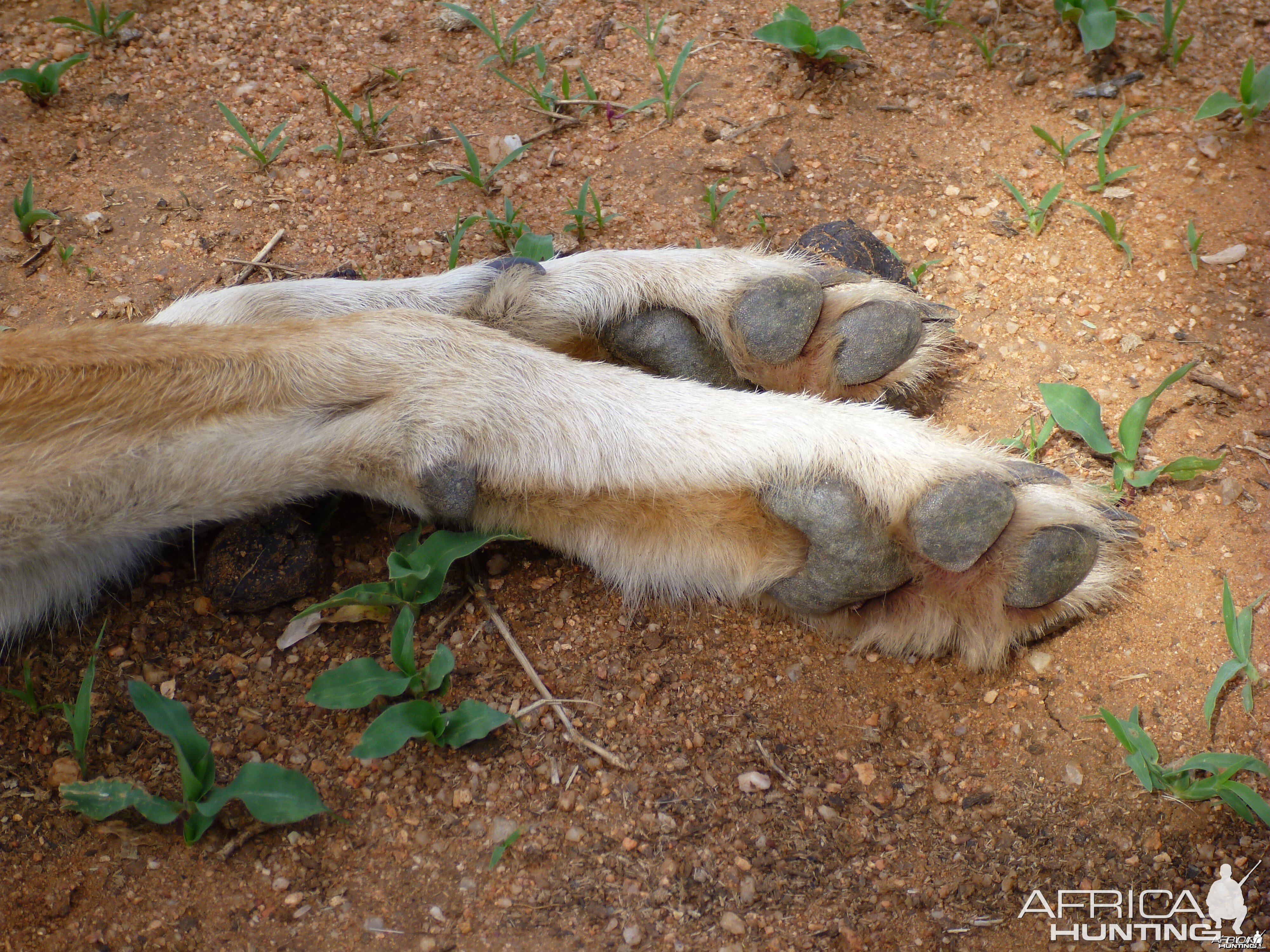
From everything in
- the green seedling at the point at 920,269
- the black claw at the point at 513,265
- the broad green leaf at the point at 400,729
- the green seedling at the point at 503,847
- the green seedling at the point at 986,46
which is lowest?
the green seedling at the point at 503,847

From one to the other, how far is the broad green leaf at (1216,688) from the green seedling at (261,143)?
11.2ft

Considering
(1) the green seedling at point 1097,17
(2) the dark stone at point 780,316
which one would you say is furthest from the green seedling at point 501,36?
(1) the green seedling at point 1097,17

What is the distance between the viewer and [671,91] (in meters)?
3.59

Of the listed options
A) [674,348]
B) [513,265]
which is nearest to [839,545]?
[674,348]

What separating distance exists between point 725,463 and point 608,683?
0.60 metres

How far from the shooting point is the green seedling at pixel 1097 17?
331 cm

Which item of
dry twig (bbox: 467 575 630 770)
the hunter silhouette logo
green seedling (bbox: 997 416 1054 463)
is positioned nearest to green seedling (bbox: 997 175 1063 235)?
green seedling (bbox: 997 416 1054 463)

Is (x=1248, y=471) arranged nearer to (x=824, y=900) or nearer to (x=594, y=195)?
(x=824, y=900)

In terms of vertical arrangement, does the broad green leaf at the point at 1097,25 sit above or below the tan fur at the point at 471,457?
above

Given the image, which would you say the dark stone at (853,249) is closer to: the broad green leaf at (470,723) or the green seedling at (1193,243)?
the green seedling at (1193,243)

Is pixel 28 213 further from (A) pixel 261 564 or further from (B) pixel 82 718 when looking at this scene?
(B) pixel 82 718

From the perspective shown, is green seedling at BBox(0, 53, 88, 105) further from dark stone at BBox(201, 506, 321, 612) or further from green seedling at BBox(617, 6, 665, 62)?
dark stone at BBox(201, 506, 321, 612)

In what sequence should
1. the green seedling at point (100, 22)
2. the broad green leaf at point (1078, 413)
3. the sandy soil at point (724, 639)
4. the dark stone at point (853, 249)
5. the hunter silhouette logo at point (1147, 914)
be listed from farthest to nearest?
the green seedling at point (100, 22)
the dark stone at point (853, 249)
the broad green leaf at point (1078, 413)
the sandy soil at point (724, 639)
the hunter silhouette logo at point (1147, 914)

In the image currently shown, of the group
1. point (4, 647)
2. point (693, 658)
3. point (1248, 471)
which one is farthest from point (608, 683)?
point (1248, 471)
